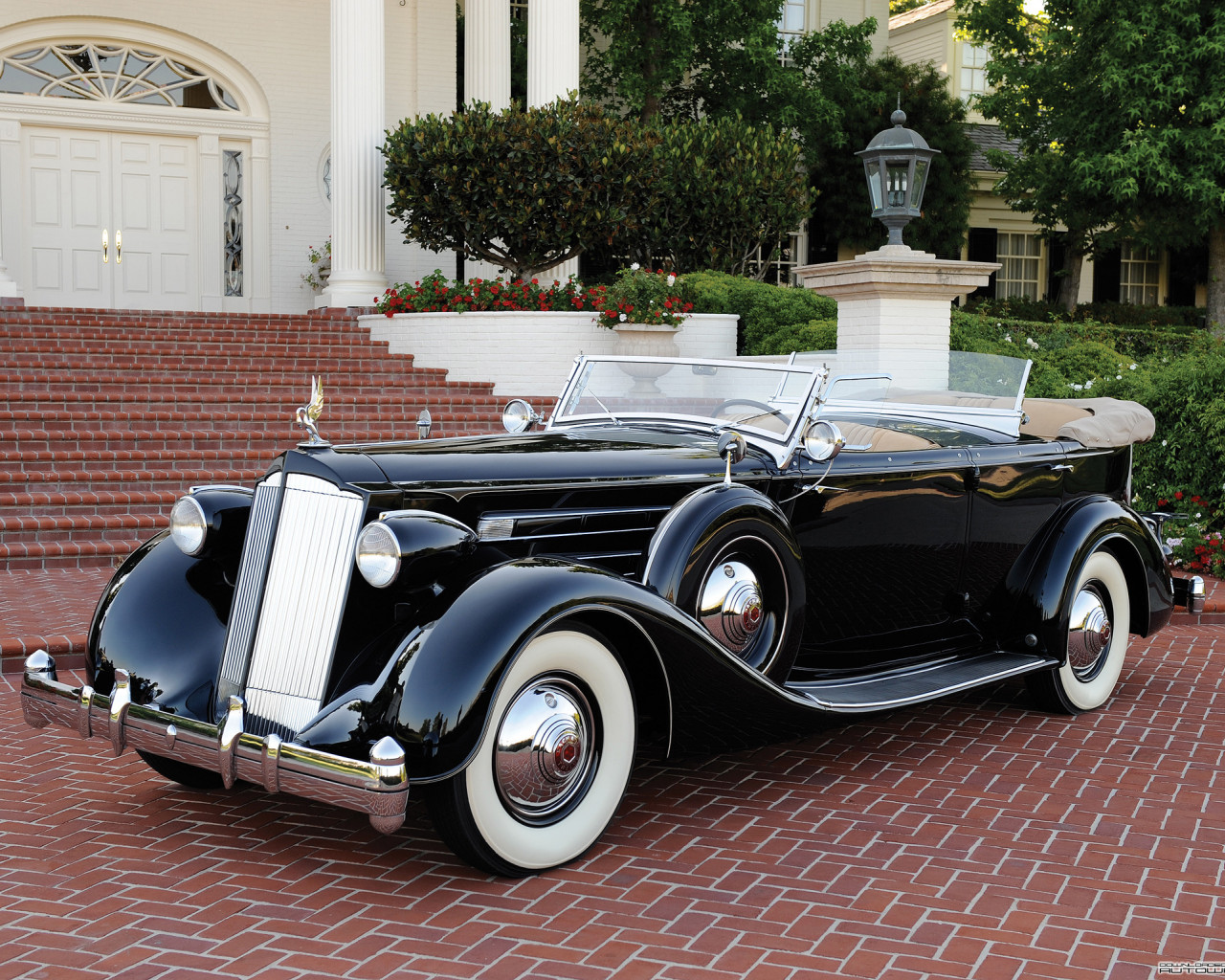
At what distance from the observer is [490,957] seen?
9.55ft

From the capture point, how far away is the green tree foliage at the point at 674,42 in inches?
703

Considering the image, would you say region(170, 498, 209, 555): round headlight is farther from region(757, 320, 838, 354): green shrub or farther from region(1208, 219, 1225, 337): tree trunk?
region(1208, 219, 1225, 337): tree trunk

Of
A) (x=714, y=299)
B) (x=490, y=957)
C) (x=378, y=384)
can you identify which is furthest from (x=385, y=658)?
(x=714, y=299)

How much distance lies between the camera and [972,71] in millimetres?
24234

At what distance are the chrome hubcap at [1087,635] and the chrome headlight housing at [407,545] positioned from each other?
2978 mm

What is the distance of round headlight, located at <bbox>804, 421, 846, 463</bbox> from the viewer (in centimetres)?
437

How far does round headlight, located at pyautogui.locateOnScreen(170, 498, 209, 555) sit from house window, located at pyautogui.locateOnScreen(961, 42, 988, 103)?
23.1 metres

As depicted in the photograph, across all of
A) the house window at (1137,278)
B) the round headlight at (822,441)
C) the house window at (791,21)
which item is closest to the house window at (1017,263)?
the house window at (1137,278)

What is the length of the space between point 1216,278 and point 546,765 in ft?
63.2

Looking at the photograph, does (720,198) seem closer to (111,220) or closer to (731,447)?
(111,220)

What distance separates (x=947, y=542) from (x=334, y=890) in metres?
2.88

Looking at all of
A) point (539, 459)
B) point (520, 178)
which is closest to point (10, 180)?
point (520, 178)

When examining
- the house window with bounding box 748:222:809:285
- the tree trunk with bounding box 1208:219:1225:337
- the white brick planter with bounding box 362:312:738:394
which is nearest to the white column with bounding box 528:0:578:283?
the white brick planter with bounding box 362:312:738:394

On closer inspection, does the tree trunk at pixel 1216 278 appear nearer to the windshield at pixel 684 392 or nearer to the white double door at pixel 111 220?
the white double door at pixel 111 220
